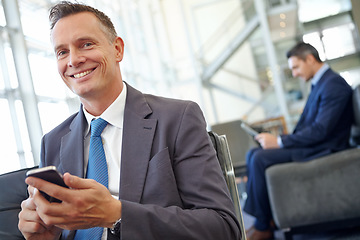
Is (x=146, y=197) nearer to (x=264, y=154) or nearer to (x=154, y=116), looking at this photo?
(x=154, y=116)

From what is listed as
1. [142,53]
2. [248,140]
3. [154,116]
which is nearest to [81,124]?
[154,116]

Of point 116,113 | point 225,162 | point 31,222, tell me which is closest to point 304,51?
point 225,162

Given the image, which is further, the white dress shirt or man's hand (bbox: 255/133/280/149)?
man's hand (bbox: 255/133/280/149)

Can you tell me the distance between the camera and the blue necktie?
1348 millimetres

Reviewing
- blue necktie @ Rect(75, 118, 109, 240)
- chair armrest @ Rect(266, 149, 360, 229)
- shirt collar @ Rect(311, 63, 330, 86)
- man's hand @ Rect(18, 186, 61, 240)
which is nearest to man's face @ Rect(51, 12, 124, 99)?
blue necktie @ Rect(75, 118, 109, 240)

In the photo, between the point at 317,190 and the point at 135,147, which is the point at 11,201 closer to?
the point at 135,147

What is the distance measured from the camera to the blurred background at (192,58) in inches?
192

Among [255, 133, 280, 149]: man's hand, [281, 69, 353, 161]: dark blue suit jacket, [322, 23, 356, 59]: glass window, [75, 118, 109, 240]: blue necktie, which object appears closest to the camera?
[75, 118, 109, 240]: blue necktie

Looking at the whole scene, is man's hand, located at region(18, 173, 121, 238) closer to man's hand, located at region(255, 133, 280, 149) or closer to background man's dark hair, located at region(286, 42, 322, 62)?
man's hand, located at region(255, 133, 280, 149)

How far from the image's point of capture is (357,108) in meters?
3.31

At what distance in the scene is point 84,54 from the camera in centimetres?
147

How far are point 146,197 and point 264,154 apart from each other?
2550mm

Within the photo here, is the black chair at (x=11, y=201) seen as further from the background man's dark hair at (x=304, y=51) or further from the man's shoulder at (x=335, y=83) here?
the background man's dark hair at (x=304, y=51)

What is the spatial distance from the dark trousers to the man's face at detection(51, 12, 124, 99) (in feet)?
7.90
